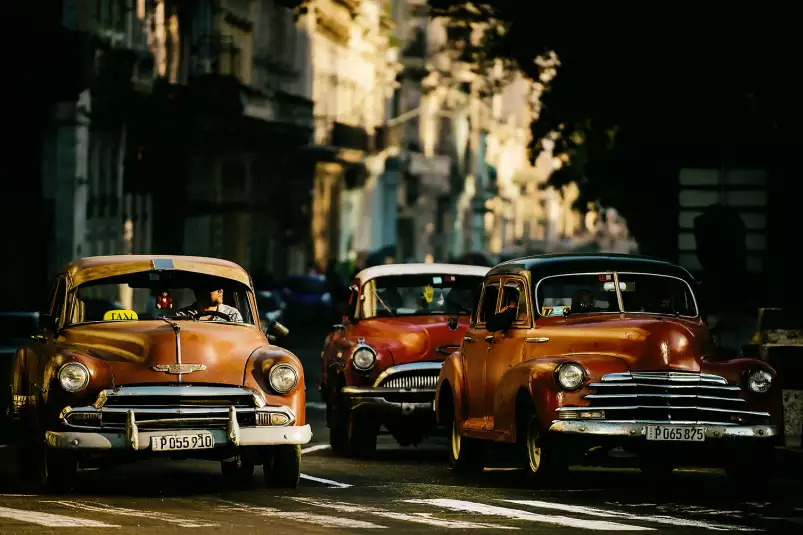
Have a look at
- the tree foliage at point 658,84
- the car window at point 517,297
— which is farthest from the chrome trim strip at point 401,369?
the tree foliage at point 658,84

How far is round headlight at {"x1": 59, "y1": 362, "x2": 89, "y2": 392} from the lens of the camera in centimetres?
1477

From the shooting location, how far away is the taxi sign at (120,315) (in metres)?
16.2

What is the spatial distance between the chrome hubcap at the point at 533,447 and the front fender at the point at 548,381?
195mm

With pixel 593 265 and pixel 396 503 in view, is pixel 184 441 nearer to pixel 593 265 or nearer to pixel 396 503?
pixel 396 503

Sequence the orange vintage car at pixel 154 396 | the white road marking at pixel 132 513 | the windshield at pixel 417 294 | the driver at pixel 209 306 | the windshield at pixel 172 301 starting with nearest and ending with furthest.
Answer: the white road marking at pixel 132 513
the orange vintage car at pixel 154 396
the windshield at pixel 172 301
the driver at pixel 209 306
the windshield at pixel 417 294

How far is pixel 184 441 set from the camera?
14.7 metres

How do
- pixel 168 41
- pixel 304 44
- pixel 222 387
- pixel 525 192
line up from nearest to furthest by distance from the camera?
pixel 222 387
pixel 168 41
pixel 304 44
pixel 525 192

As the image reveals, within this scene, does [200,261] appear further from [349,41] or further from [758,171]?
[349,41]

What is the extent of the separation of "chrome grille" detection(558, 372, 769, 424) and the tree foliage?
14.1 m

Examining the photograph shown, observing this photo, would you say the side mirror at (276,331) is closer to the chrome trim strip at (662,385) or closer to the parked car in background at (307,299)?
the chrome trim strip at (662,385)

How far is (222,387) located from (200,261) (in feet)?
6.38

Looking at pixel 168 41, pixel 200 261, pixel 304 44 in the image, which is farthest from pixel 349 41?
pixel 200 261

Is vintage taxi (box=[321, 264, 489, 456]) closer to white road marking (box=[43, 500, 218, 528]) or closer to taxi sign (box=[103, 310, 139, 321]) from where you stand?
taxi sign (box=[103, 310, 139, 321])

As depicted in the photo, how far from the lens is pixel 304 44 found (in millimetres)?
66875
